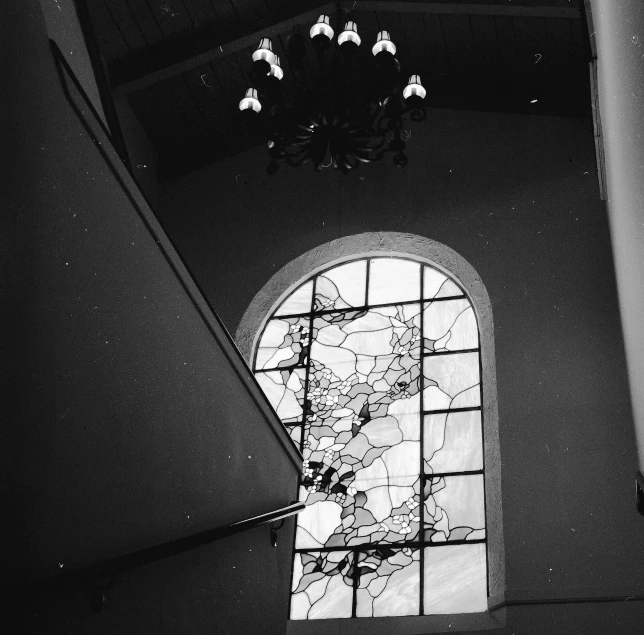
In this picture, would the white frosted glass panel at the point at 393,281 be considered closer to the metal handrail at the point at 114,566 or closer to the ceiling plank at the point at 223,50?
the ceiling plank at the point at 223,50

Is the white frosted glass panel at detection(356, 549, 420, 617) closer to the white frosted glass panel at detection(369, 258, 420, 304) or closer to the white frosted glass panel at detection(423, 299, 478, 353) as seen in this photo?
the white frosted glass panel at detection(423, 299, 478, 353)

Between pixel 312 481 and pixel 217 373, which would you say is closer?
pixel 217 373

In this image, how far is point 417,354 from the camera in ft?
20.3

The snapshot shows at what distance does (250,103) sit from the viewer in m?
5.68

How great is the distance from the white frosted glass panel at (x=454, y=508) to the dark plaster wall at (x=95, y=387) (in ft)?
8.45

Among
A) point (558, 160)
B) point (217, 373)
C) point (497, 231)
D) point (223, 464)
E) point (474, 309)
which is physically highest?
point (558, 160)

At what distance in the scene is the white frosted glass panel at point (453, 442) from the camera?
5.65 metres

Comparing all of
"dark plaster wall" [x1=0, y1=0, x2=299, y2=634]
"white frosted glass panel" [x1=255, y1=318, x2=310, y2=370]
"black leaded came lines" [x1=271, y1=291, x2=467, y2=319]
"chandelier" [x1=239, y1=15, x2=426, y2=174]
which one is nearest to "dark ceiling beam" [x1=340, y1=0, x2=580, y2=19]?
"chandelier" [x1=239, y1=15, x2=426, y2=174]

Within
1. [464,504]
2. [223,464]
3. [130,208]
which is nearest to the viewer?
[130,208]

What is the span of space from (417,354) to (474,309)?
0.48 meters

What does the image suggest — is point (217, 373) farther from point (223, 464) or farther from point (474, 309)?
point (474, 309)

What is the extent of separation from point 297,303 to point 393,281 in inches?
27.8

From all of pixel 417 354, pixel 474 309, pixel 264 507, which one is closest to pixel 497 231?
pixel 474 309

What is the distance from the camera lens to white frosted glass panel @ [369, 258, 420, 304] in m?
6.50
